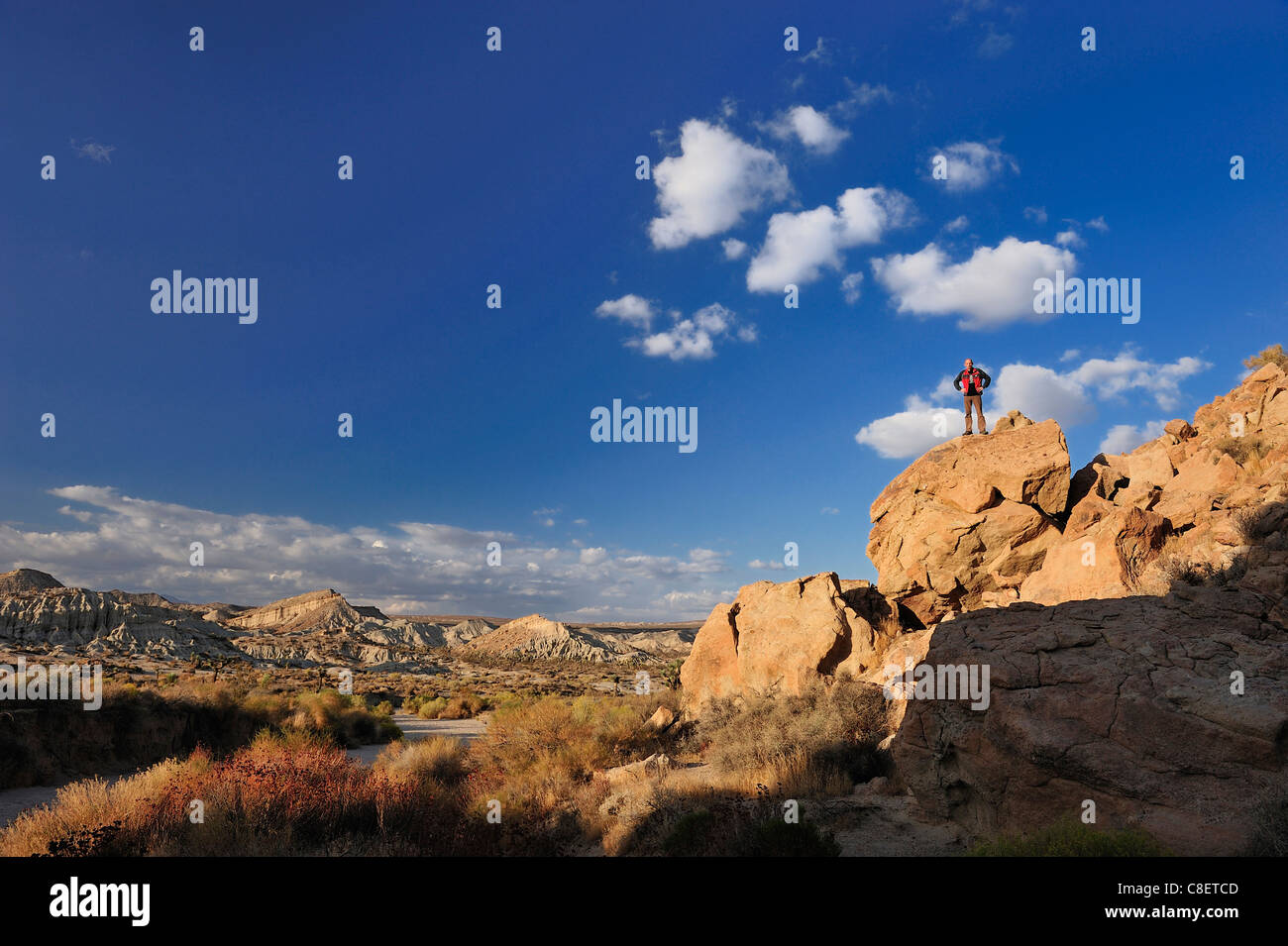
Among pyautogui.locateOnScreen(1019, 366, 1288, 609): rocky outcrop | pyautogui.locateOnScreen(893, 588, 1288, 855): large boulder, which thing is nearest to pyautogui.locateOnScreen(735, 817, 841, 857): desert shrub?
pyautogui.locateOnScreen(893, 588, 1288, 855): large boulder

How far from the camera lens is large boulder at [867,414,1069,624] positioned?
1484cm

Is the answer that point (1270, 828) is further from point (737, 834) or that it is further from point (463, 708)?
point (463, 708)

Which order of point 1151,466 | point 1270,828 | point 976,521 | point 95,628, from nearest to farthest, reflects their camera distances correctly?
point 1270,828, point 976,521, point 1151,466, point 95,628

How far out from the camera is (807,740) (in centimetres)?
1145

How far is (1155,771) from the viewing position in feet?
20.7

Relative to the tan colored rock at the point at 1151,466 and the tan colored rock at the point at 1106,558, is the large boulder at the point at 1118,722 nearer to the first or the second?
the tan colored rock at the point at 1106,558

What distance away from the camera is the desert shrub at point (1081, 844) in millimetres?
5254

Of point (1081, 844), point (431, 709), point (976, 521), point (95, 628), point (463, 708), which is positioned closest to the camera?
point (1081, 844)

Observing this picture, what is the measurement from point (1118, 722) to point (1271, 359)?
21177 millimetres

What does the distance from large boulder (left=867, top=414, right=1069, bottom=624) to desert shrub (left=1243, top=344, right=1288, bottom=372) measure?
31.8ft

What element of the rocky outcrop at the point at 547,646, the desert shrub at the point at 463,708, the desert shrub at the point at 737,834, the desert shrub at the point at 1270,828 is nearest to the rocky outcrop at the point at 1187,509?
the desert shrub at the point at 1270,828

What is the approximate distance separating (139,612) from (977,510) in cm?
6791

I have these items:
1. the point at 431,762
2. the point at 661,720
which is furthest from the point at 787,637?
the point at 431,762

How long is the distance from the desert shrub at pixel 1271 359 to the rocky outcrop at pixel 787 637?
1487 centimetres
